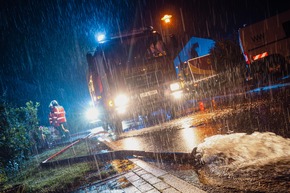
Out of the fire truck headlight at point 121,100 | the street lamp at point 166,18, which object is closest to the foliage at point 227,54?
the street lamp at point 166,18

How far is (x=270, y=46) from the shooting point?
11508mm

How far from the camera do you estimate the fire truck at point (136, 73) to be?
320 inches

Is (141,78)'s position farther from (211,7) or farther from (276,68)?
(211,7)

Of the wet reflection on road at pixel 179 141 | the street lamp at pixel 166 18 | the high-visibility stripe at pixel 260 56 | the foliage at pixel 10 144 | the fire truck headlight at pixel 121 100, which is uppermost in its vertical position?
the street lamp at pixel 166 18

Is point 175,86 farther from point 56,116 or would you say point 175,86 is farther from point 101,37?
point 56,116

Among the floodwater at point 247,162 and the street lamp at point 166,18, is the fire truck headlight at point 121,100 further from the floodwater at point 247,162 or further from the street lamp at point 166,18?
the street lamp at point 166,18

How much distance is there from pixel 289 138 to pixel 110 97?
6283mm

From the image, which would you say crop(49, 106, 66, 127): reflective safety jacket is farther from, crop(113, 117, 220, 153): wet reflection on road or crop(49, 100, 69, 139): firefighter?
crop(113, 117, 220, 153): wet reflection on road

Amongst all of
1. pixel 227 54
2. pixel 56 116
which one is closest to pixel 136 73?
pixel 56 116

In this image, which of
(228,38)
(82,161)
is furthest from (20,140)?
(228,38)

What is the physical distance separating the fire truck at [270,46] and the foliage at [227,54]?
640cm

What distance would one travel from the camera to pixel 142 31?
862 cm

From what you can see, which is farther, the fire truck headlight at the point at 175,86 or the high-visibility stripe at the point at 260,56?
the high-visibility stripe at the point at 260,56

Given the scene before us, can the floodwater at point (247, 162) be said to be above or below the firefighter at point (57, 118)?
below
